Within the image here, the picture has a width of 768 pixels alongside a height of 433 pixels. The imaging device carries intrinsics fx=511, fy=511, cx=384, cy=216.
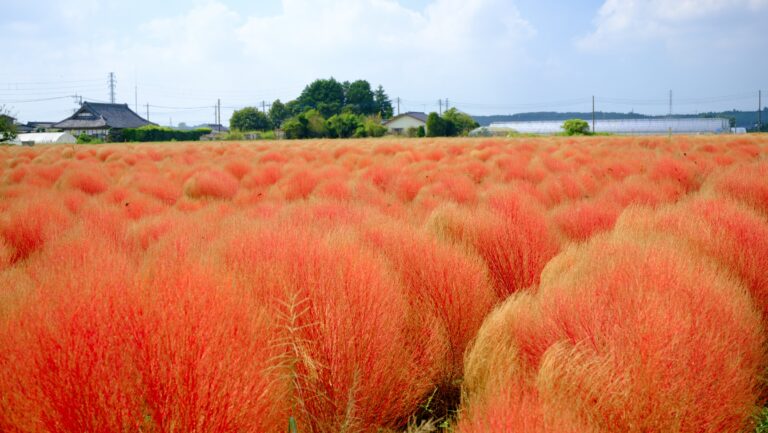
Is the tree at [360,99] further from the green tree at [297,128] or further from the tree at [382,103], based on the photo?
the green tree at [297,128]

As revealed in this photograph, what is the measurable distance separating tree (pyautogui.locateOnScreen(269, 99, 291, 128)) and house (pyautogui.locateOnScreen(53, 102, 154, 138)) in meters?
14.9

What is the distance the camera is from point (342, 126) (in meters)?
43.5

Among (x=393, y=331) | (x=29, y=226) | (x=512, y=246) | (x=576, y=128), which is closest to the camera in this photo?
(x=393, y=331)

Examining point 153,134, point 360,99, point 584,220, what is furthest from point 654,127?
point 584,220

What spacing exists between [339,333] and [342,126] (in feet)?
140

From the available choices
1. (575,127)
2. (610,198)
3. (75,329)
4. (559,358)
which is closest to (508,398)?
(559,358)

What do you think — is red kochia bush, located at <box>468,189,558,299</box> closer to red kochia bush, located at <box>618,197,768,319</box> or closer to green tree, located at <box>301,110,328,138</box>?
red kochia bush, located at <box>618,197,768,319</box>

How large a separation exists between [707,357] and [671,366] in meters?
0.16

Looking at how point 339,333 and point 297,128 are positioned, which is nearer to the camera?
point 339,333

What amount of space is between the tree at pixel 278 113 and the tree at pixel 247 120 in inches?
249

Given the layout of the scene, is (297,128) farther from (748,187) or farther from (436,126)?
(748,187)

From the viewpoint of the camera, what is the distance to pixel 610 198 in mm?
5453

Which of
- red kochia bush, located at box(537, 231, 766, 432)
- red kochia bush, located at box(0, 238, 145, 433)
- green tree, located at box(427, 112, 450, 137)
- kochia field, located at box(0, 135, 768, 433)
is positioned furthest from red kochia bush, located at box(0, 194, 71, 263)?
green tree, located at box(427, 112, 450, 137)

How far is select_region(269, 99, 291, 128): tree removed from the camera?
62.9 meters
